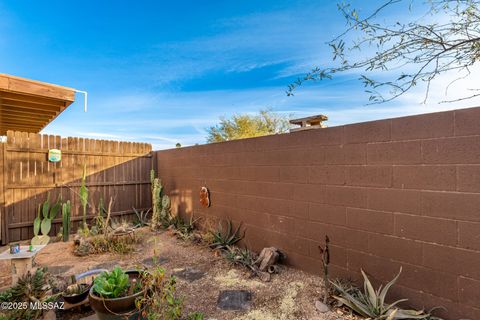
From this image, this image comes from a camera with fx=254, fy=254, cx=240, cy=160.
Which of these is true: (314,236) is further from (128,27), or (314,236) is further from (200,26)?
(128,27)

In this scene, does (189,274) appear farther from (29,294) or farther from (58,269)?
(58,269)

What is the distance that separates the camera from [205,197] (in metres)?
4.82

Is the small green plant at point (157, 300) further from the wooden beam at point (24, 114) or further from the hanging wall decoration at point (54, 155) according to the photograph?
the wooden beam at point (24, 114)

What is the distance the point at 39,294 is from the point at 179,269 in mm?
1523

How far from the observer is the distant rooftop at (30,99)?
388cm

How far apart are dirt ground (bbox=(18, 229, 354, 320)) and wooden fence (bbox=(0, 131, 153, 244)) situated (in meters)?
Answer: 0.94

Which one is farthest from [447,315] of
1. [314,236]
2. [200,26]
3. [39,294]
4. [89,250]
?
[200,26]

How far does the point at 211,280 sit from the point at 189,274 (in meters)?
0.37

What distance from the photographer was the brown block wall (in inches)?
77.0

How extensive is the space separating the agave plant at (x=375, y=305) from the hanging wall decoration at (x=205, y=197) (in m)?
2.85

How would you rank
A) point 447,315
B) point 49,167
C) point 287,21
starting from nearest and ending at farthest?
1. point 447,315
2. point 287,21
3. point 49,167

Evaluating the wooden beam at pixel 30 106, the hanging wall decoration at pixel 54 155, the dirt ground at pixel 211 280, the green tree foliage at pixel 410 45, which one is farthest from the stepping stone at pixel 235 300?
the wooden beam at pixel 30 106

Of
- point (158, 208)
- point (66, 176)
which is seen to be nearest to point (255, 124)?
point (158, 208)

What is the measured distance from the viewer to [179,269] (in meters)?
3.42
